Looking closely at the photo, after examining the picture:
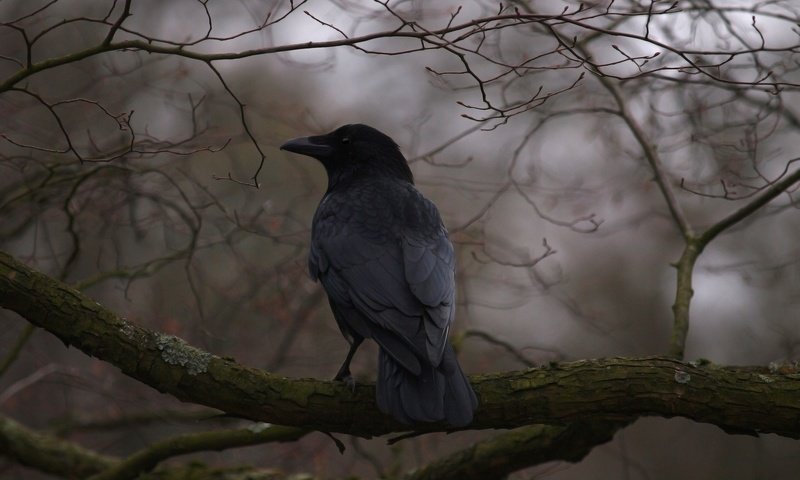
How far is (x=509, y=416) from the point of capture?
3.98 metres

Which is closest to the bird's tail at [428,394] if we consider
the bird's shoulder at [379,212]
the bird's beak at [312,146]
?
the bird's shoulder at [379,212]

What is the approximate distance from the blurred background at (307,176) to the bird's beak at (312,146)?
44 centimetres

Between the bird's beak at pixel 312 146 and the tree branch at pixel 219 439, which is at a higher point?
the bird's beak at pixel 312 146

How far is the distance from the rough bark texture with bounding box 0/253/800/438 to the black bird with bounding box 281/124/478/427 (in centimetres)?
20

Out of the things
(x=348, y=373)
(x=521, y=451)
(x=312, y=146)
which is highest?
(x=312, y=146)

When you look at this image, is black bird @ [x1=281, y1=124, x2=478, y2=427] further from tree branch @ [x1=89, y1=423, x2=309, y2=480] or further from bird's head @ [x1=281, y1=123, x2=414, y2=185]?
tree branch @ [x1=89, y1=423, x2=309, y2=480]

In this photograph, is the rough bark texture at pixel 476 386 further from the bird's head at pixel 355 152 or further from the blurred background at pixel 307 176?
the bird's head at pixel 355 152

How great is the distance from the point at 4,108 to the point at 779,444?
1186 centimetres

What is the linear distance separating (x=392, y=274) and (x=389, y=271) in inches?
1.7

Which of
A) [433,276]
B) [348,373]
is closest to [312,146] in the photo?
[433,276]

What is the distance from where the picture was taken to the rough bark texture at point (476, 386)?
3.78 meters

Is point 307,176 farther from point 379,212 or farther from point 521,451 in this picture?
point 521,451

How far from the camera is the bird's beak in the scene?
611 centimetres

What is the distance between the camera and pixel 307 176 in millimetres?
7043
